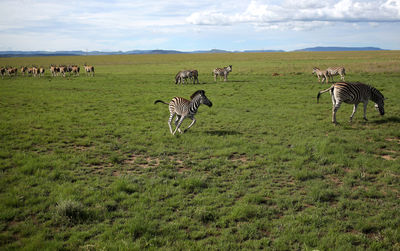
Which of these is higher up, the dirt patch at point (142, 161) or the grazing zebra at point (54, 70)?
the grazing zebra at point (54, 70)

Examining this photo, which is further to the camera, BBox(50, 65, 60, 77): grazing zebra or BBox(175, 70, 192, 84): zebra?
BBox(50, 65, 60, 77): grazing zebra

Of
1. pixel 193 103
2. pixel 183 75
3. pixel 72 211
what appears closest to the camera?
pixel 72 211

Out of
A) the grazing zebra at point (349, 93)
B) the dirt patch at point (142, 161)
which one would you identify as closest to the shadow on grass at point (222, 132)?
the dirt patch at point (142, 161)

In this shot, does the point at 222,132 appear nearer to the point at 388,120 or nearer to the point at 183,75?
the point at 388,120

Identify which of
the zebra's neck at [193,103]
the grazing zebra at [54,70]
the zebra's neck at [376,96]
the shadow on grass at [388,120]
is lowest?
the shadow on grass at [388,120]

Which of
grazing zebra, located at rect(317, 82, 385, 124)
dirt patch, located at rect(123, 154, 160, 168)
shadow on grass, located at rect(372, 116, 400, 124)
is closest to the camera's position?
dirt patch, located at rect(123, 154, 160, 168)

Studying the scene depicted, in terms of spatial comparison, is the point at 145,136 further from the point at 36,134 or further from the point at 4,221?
the point at 4,221

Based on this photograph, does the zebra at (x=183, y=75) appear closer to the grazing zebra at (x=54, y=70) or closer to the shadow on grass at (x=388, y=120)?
the shadow on grass at (x=388, y=120)

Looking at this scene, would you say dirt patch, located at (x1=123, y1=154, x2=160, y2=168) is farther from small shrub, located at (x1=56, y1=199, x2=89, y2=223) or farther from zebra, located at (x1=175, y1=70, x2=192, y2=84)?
zebra, located at (x1=175, y1=70, x2=192, y2=84)

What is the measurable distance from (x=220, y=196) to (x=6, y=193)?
5.57 metres

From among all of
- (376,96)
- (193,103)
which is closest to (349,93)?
(376,96)

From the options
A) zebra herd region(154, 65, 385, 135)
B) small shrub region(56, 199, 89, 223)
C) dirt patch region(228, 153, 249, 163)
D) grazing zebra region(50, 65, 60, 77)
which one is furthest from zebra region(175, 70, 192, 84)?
small shrub region(56, 199, 89, 223)

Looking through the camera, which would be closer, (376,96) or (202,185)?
(202,185)

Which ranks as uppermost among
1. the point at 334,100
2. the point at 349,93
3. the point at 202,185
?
the point at 349,93
